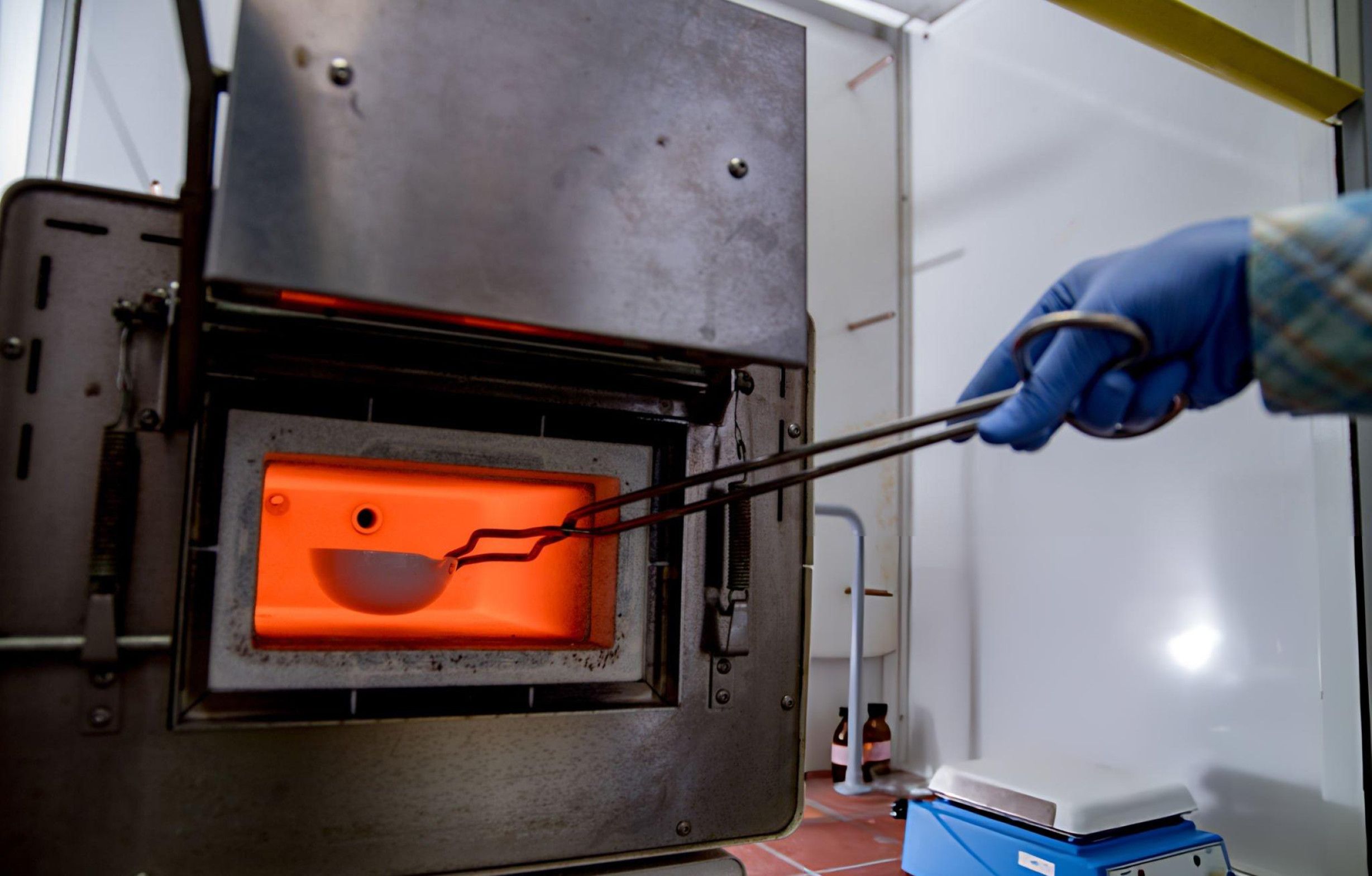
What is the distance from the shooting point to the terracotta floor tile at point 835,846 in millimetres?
1633

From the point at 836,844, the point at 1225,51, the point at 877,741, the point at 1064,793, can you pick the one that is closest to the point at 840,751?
the point at 877,741

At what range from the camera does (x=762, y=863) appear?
1.60 meters

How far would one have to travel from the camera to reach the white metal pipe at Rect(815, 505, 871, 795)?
2.04 meters

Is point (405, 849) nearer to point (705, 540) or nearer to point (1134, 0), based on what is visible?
point (705, 540)

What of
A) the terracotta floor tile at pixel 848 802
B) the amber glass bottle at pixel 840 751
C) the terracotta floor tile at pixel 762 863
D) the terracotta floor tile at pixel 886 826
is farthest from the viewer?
the amber glass bottle at pixel 840 751

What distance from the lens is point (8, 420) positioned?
0.72m

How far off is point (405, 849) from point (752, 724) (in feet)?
1.21

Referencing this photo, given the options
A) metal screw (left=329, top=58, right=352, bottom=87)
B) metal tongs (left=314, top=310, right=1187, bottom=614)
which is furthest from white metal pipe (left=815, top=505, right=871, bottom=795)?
metal screw (left=329, top=58, right=352, bottom=87)

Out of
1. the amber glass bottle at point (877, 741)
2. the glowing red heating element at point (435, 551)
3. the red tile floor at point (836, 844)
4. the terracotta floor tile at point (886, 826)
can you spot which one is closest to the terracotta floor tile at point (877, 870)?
the red tile floor at point (836, 844)

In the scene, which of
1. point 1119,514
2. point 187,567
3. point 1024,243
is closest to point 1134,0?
point 1024,243

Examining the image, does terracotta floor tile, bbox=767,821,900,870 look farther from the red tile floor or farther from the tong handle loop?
the tong handle loop

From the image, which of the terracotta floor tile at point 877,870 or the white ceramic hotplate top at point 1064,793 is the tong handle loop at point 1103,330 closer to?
the white ceramic hotplate top at point 1064,793

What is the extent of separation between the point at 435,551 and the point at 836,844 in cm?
106

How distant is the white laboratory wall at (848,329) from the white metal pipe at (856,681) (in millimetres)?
173
